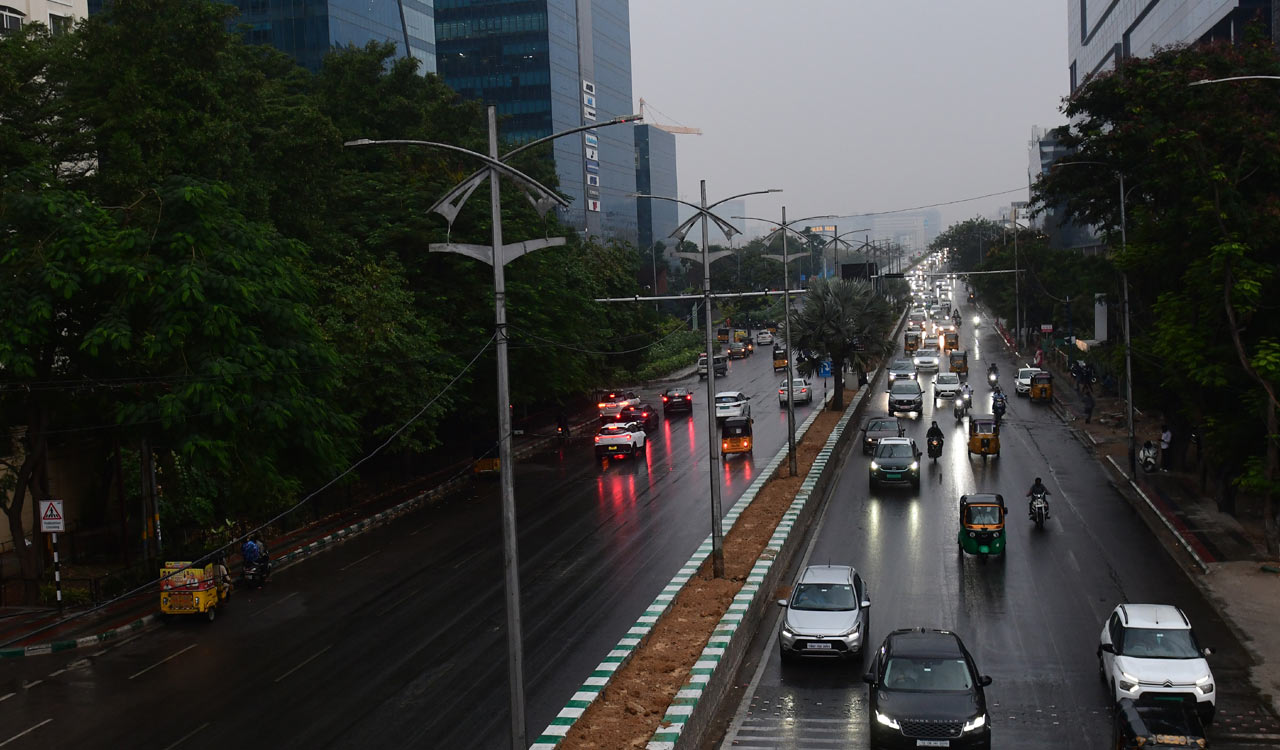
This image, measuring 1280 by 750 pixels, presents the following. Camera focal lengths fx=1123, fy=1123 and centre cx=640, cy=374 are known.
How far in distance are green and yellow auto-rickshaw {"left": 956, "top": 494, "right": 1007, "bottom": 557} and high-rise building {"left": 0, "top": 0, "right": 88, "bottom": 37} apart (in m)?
38.4

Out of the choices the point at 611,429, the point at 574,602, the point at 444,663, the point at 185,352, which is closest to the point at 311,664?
the point at 444,663

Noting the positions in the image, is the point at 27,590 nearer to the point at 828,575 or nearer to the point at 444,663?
the point at 444,663

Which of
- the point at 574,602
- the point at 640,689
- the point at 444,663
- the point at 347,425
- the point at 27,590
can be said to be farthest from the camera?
the point at 347,425

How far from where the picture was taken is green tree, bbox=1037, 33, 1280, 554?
27.9 metres

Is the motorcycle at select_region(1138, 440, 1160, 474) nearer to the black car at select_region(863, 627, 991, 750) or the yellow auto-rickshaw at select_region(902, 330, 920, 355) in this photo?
the black car at select_region(863, 627, 991, 750)

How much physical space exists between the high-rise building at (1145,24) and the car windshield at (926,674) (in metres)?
32.3

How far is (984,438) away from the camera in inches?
1847

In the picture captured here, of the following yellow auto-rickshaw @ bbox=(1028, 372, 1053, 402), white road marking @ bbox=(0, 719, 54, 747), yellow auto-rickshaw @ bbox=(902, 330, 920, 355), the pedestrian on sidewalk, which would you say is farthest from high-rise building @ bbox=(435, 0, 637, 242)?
white road marking @ bbox=(0, 719, 54, 747)

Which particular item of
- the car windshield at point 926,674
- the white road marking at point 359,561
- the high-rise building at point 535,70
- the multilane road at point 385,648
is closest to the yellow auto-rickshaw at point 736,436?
the multilane road at point 385,648

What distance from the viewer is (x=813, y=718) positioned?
1850cm

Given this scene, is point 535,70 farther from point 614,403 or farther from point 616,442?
point 616,442

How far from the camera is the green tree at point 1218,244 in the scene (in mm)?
27891

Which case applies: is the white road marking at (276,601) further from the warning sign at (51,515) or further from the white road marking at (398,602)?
the warning sign at (51,515)

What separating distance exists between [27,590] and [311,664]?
11182 millimetres
